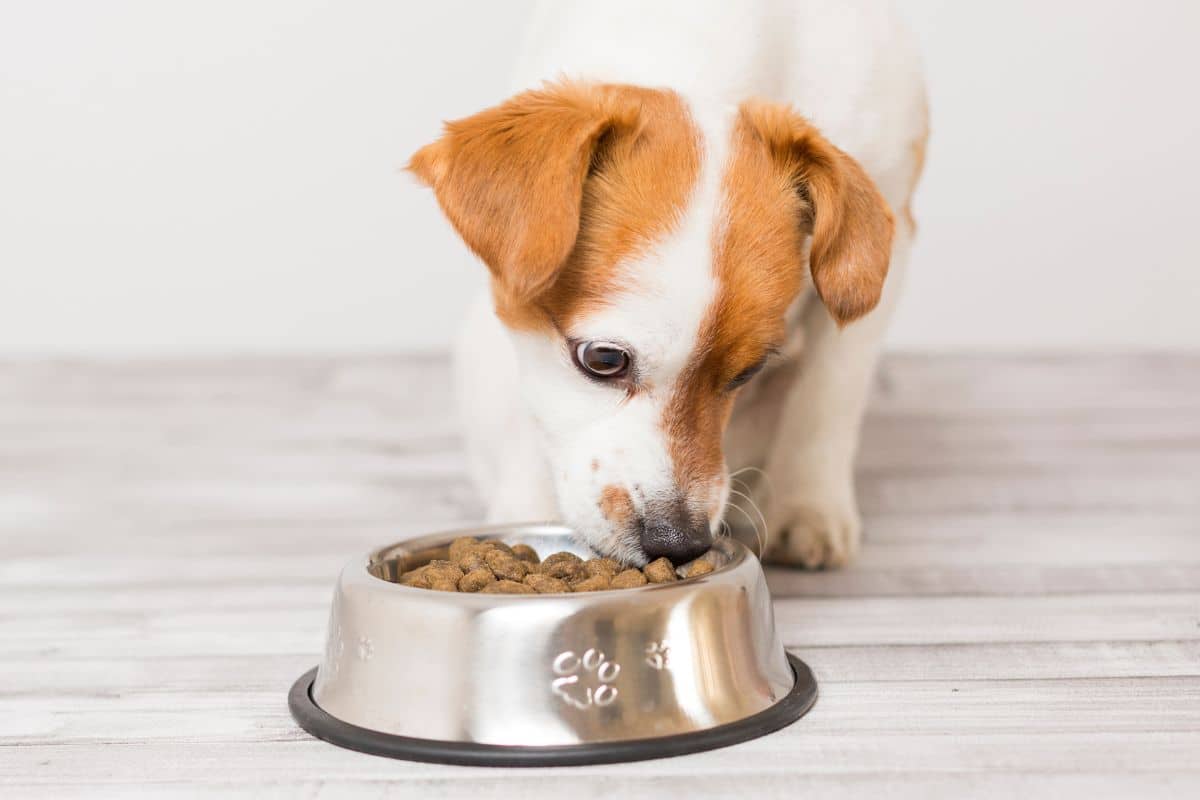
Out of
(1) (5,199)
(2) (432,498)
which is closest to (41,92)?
(1) (5,199)

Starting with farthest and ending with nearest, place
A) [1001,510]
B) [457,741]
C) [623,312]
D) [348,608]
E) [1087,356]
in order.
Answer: [1087,356]
[1001,510]
[623,312]
[348,608]
[457,741]

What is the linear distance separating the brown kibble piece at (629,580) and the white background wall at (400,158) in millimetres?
3195

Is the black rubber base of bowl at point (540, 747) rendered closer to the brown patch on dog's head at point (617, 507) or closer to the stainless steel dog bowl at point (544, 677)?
the stainless steel dog bowl at point (544, 677)

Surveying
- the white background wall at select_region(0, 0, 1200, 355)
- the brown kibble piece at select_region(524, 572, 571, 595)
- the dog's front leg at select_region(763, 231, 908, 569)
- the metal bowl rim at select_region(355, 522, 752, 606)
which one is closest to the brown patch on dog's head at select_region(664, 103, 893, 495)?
the metal bowl rim at select_region(355, 522, 752, 606)

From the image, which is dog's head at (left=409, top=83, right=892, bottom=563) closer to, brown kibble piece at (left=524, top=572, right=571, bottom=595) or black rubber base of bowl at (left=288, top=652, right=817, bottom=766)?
brown kibble piece at (left=524, top=572, right=571, bottom=595)

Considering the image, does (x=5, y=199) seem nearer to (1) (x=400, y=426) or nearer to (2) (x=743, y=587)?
(1) (x=400, y=426)

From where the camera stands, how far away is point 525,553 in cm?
191

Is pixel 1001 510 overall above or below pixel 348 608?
below

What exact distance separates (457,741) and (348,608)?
22cm

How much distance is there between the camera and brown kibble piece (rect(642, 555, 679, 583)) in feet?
5.62

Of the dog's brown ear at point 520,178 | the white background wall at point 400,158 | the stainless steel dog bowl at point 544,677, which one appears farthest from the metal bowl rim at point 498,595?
the white background wall at point 400,158

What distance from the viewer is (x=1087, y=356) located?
4707mm

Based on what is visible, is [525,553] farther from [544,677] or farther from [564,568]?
[544,677]

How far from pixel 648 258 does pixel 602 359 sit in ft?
0.49
